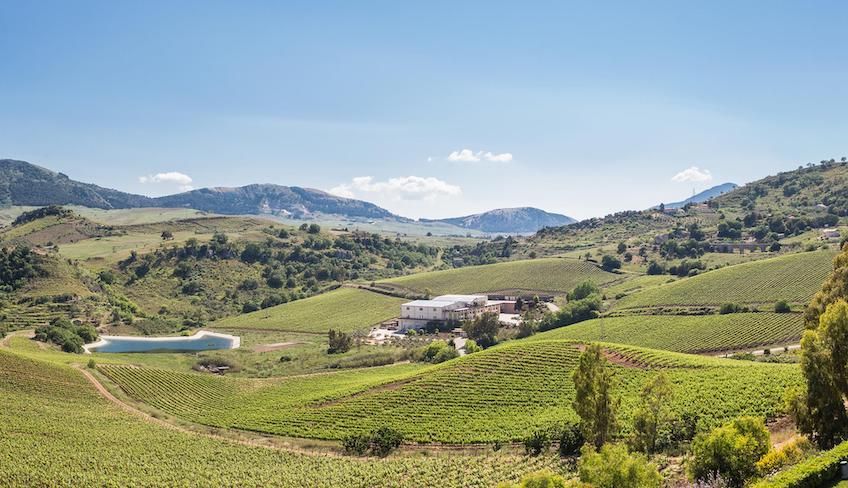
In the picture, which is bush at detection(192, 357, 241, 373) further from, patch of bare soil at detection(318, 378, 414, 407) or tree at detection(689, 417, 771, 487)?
tree at detection(689, 417, 771, 487)

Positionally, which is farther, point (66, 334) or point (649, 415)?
point (66, 334)

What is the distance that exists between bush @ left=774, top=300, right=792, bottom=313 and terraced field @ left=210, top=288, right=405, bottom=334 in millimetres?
79304

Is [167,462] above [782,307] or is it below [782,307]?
below

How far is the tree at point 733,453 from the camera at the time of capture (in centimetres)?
2906

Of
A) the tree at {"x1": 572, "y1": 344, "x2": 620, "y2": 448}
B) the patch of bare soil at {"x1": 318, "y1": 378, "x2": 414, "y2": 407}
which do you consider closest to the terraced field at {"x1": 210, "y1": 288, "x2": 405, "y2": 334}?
the patch of bare soil at {"x1": 318, "y1": 378, "x2": 414, "y2": 407}

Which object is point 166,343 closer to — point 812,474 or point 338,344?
point 338,344

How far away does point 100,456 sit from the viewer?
50.7 m

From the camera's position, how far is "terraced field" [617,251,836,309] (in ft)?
359

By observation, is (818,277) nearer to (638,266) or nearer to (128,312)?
(638,266)

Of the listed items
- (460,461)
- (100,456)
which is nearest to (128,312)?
(100,456)

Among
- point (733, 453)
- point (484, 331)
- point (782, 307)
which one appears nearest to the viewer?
point (733, 453)

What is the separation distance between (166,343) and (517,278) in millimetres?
93640

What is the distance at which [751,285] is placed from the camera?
11750cm

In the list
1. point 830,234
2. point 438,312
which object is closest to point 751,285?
point 438,312
